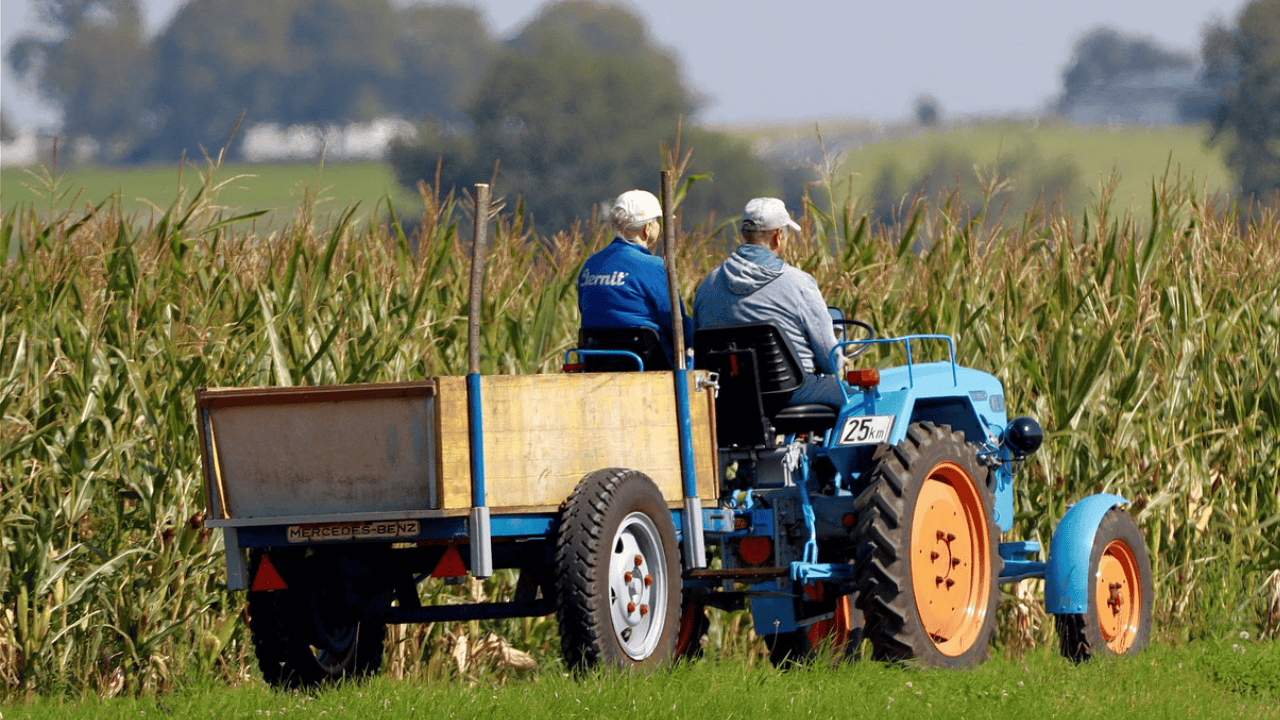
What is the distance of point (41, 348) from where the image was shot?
745 centimetres

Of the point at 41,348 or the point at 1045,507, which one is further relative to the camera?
the point at 1045,507

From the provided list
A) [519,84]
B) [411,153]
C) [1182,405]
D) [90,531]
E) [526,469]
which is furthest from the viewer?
[519,84]

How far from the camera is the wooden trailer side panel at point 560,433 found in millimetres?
6051

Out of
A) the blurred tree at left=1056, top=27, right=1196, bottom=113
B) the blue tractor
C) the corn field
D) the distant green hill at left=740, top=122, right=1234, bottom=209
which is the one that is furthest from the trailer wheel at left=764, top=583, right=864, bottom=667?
the blurred tree at left=1056, top=27, right=1196, bottom=113

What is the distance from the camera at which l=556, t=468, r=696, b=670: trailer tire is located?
19.9ft

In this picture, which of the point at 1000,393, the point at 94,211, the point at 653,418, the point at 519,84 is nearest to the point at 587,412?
the point at 653,418

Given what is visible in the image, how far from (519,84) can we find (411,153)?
1216cm

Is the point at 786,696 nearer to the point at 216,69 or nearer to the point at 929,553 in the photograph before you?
the point at 929,553

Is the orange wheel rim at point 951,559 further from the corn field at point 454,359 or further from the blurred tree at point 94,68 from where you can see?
the blurred tree at point 94,68

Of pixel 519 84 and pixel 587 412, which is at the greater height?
pixel 519 84

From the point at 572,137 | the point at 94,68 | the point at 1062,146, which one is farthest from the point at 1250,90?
the point at 94,68

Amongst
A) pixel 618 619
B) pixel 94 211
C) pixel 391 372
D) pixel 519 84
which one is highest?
pixel 519 84

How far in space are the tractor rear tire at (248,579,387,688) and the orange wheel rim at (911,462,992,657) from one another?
2114mm

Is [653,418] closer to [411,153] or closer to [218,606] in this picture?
[218,606]
